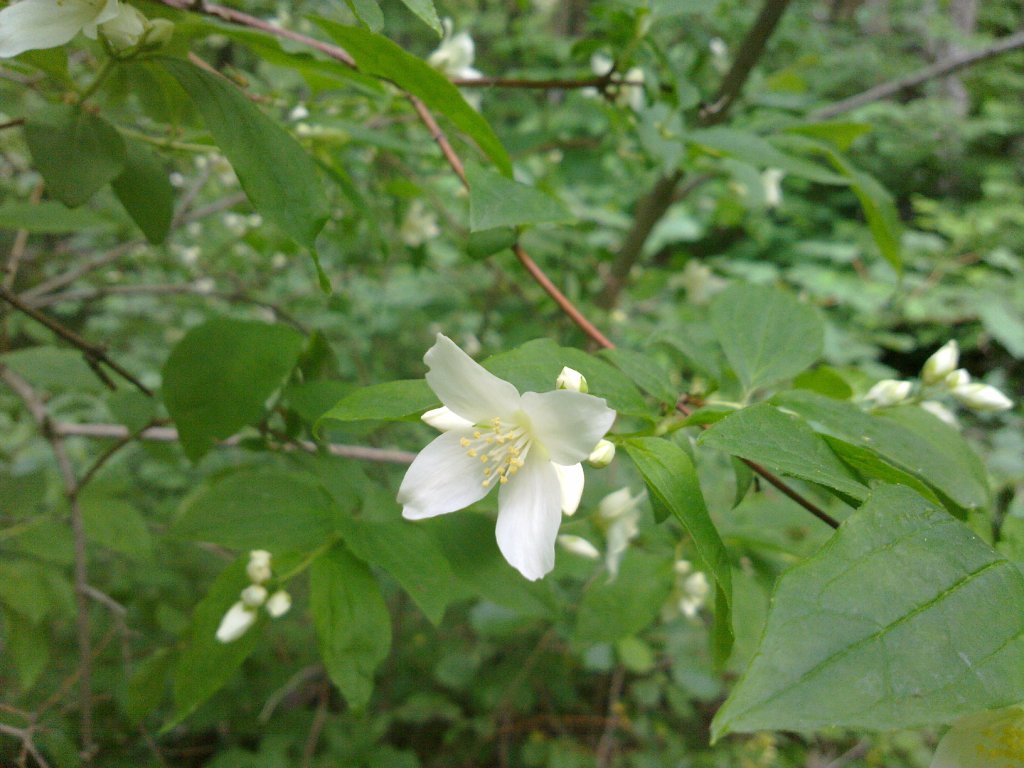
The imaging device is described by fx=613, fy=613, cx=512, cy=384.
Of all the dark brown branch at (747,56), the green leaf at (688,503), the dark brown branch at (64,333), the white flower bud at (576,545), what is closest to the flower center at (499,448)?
the green leaf at (688,503)

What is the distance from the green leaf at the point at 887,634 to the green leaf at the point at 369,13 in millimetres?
641

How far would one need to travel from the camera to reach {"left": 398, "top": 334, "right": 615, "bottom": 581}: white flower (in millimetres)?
594

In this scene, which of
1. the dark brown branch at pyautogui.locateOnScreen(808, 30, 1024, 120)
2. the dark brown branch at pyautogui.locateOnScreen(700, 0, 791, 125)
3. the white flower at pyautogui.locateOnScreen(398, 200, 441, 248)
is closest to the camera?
the dark brown branch at pyautogui.locateOnScreen(700, 0, 791, 125)

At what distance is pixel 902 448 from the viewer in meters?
0.65

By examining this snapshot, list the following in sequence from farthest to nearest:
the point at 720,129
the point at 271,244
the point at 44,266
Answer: the point at 44,266
the point at 271,244
the point at 720,129

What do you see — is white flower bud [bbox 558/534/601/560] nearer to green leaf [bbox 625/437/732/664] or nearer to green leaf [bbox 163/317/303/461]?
green leaf [bbox 625/437/732/664]

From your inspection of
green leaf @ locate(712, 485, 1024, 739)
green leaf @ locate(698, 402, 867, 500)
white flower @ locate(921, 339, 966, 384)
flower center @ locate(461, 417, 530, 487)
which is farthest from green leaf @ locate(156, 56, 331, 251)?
white flower @ locate(921, 339, 966, 384)

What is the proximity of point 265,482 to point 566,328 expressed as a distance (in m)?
1.15

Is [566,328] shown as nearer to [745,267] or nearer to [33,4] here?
[33,4]

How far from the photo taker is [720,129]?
1235 millimetres

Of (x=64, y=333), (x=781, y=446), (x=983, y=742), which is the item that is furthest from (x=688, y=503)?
(x=64, y=333)

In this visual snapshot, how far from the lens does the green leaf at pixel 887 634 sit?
380 millimetres

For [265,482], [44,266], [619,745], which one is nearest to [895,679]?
[265,482]

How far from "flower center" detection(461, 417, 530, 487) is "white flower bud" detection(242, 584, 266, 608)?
0.42 metres
